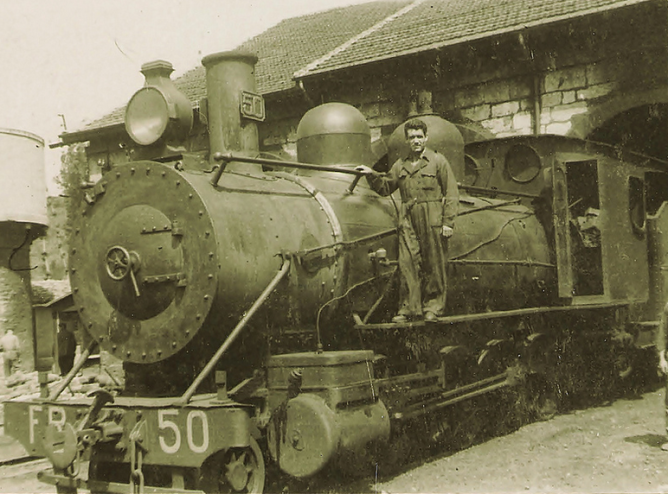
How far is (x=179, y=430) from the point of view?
421 cm

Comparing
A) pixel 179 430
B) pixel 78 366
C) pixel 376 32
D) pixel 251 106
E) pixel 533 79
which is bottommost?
pixel 179 430

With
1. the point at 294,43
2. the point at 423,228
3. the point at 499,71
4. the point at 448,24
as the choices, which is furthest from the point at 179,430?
the point at 294,43

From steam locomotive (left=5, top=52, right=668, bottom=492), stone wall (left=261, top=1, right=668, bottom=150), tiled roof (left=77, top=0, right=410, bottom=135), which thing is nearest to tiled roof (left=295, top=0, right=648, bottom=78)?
stone wall (left=261, top=1, right=668, bottom=150)

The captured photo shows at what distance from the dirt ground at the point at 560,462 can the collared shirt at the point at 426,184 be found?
180 cm

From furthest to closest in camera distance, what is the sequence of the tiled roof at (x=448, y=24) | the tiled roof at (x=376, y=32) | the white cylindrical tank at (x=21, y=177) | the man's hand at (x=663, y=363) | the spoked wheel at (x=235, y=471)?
the tiled roof at (x=376, y=32) → the tiled roof at (x=448, y=24) → the white cylindrical tank at (x=21, y=177) → the man's hand at (x=663, y=363) → the spoked wheel at (x=235, y=471)

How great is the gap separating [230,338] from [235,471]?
757 millimetres

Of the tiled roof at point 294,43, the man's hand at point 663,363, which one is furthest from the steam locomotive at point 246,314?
the tiled roof at point 294,43

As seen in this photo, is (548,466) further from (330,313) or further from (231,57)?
(231,57)

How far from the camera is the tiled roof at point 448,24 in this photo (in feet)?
37.0

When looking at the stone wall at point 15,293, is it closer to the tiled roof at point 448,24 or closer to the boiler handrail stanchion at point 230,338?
the boiler handrail stanchion at point 230,338

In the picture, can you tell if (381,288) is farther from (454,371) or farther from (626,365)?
(626,365)

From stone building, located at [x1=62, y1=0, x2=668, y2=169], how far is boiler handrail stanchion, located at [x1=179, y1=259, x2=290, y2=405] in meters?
6.05

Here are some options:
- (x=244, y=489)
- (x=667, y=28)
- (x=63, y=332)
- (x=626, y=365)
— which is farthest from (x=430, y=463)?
Result: (x=667, y=28)

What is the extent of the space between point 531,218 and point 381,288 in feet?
8.77
